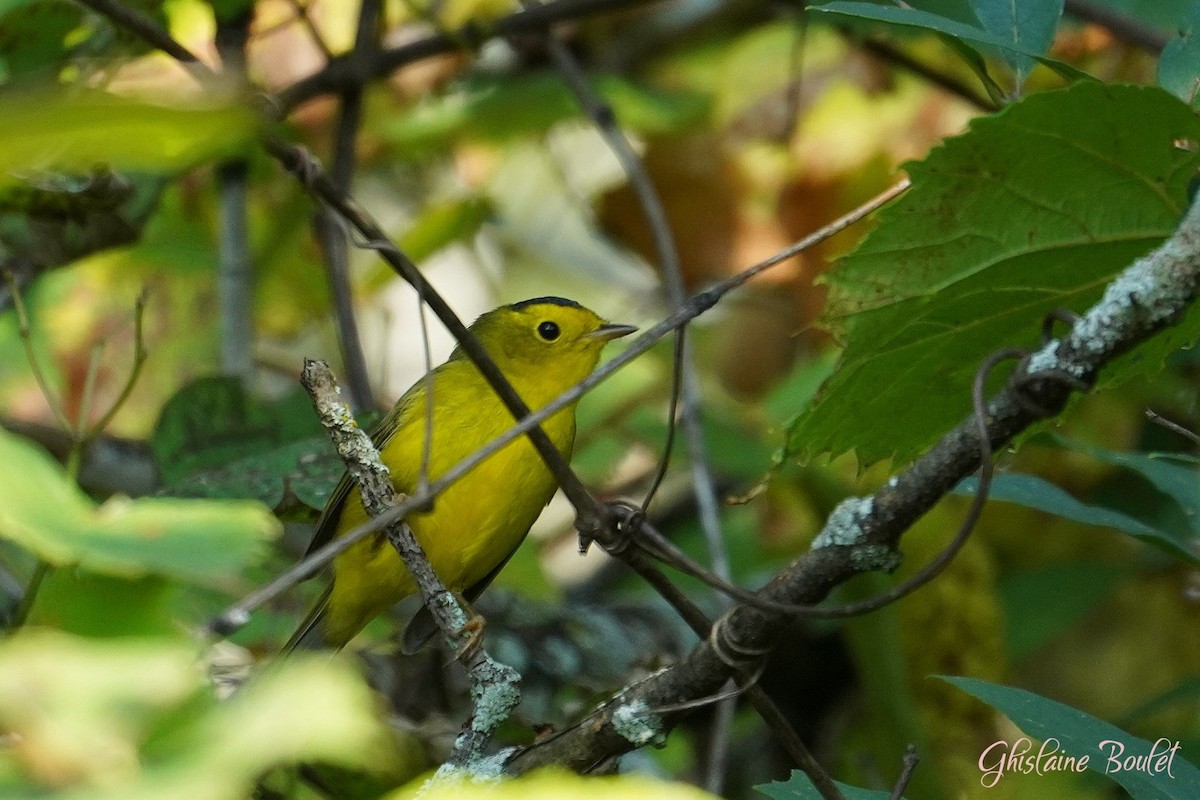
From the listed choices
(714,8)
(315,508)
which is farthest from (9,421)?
(714,8)

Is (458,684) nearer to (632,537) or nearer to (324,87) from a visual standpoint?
(324,87)

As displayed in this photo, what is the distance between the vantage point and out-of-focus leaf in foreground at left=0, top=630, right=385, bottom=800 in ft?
2.27

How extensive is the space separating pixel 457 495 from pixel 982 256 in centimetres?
163

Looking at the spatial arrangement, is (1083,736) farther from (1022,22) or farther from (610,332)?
(610,332)

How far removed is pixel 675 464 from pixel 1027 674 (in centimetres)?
134

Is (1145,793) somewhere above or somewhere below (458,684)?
below

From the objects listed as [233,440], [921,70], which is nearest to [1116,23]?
[921,70]

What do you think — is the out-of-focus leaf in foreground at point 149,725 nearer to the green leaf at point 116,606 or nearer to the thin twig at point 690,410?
the green leaf at point 116,606

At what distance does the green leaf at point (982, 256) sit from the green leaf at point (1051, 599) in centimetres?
183

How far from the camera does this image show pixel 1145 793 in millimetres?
1655

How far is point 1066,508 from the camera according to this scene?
6.92 ft

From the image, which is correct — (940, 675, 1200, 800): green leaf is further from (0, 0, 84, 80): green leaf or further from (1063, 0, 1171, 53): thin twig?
(0, 0, 84, 80): green leaf

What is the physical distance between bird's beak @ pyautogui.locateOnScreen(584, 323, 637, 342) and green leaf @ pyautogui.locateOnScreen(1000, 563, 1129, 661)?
1.28m

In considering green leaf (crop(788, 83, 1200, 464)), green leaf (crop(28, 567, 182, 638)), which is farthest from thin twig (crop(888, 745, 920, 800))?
green leaf (crop(28, 567, 182, 638))
